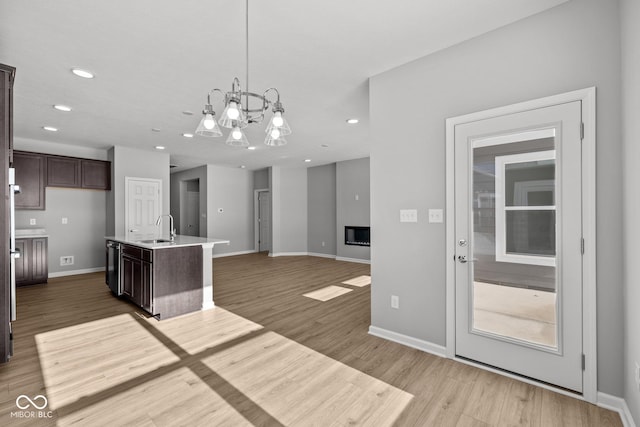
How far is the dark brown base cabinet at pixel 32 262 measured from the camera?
5.10 metres

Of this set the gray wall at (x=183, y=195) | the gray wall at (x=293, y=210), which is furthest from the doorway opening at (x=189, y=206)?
the gray wall at (x=293, y=210)

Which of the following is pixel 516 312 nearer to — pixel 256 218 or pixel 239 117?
pixel 239 117

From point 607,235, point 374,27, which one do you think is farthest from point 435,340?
point 374,27

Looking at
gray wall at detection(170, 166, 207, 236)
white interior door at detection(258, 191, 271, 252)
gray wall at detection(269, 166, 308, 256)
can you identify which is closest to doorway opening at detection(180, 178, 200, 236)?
gray wall at detection(170, 166, 207, 236)

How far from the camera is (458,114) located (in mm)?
2539

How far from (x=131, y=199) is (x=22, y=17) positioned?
15.1 feet

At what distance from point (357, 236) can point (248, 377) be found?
5.98 metres

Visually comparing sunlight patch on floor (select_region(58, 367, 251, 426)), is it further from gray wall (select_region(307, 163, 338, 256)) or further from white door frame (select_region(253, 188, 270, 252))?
white door frame (select_region(253, 188, 270, 252))

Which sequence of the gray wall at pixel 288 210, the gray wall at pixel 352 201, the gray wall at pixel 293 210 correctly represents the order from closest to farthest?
the gray wall at pixel 352 201
the gray wall at pixel 288 210
the gray wall at pixel 293 210

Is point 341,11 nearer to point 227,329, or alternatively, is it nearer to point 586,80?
point 586,80

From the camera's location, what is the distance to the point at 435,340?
2.68 m

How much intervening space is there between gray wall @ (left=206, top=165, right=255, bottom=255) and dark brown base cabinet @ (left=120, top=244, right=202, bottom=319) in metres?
4.79

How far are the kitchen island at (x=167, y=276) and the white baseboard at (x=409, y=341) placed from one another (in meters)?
2.23

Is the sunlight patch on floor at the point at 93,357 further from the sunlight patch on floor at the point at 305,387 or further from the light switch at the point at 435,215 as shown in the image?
the light switch at the point at 435,215
